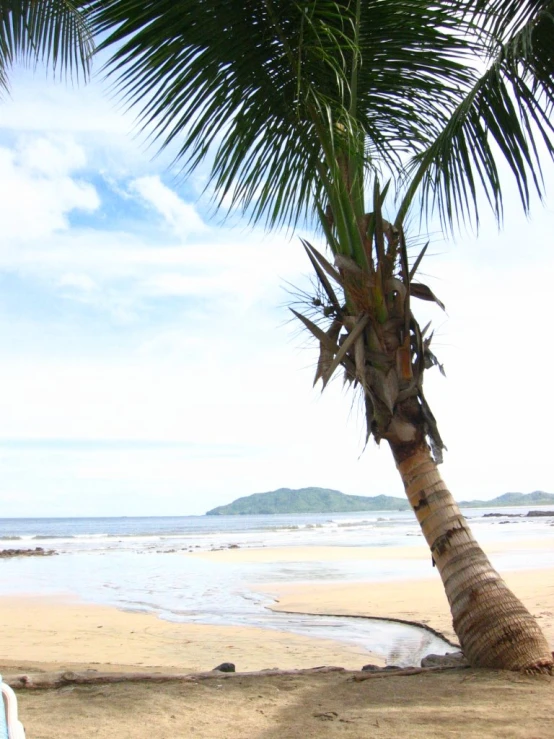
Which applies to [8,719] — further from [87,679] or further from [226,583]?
[226,583]

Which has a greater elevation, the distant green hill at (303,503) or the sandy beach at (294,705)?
the sandy beach at (294,705)

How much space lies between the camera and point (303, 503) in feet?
416

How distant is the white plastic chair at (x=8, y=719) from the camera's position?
1961mm

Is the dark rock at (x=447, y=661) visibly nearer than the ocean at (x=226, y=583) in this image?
Yes

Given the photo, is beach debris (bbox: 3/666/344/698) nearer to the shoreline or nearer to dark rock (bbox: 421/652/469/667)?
dark rock (bbox: 421/652/469/667)

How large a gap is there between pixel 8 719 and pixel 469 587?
2960mm

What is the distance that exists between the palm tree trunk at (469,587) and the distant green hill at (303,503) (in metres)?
113

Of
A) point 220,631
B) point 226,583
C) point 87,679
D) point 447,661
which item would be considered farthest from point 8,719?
point 226,583

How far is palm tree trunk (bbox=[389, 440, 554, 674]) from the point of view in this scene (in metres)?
4.04

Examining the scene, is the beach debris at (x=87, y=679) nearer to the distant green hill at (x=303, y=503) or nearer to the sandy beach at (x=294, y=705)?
the sandy beach at (x=294, y=705)

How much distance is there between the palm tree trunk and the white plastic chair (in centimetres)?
291

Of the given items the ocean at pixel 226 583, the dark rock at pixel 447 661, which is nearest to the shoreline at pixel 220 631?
the ocean at pixel 226 583

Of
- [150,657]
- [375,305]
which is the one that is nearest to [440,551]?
[375,305]

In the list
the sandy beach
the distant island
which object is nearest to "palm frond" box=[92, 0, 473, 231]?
the sandy beach
